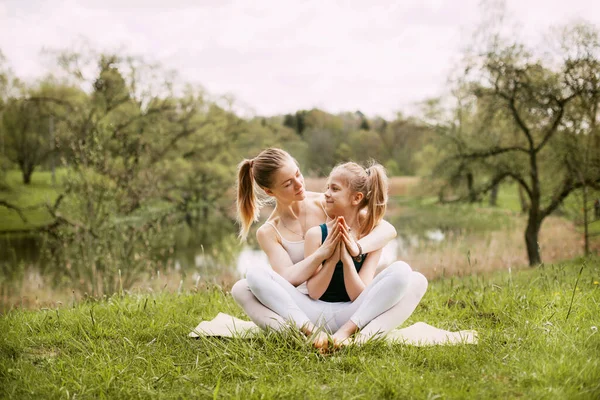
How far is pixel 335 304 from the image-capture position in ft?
11.4

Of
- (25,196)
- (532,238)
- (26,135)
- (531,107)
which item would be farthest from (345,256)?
(26,135)

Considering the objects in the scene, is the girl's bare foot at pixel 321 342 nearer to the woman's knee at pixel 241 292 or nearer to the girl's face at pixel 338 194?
the woman's knee at pixel 241 292

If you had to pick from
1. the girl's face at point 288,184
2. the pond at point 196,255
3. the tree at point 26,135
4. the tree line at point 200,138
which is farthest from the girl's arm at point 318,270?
the tree at point 26,135

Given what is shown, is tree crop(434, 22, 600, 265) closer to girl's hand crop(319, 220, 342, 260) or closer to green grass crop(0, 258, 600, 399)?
green grass crop(0, 258, 600, 399)

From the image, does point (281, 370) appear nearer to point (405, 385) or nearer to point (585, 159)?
point (405, 385)

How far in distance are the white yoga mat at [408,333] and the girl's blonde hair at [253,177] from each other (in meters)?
A: 0.68

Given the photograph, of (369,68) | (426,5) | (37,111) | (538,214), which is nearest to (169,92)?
(37,111)

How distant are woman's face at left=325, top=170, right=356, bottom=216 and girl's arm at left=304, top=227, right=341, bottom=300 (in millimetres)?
205

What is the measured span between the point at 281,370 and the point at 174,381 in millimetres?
585

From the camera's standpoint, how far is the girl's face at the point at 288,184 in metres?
3.54

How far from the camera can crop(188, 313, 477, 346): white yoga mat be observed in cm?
330

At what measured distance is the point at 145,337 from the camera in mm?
3686

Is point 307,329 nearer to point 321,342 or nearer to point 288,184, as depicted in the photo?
point 321,342

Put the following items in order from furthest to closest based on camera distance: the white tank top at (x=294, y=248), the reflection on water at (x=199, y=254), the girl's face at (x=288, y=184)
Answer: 1. the reflection on water at (x=199, y=254)
2. the white tank top at (x=294, y=248)
3. the girl's face at (x=288, y=184)
